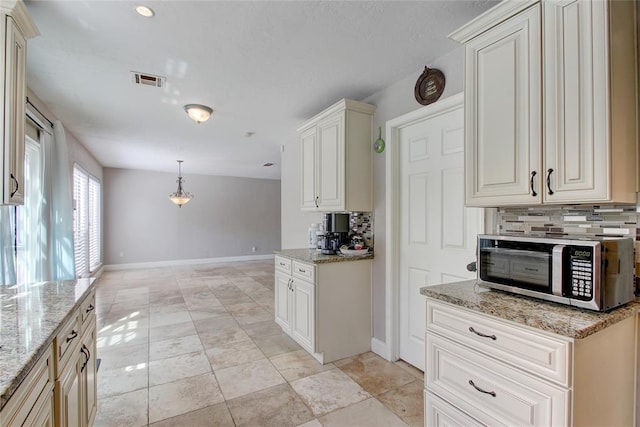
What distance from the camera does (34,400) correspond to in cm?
102

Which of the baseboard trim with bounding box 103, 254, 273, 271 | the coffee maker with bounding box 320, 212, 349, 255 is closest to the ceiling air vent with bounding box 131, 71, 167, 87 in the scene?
the coffee maker with bounding box 320, 212, 349, 255

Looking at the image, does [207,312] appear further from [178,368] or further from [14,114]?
[14,114]

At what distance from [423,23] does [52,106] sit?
149 inches

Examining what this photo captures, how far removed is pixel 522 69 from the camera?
148 centimetres

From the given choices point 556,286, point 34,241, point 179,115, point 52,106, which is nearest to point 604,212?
point 556,286

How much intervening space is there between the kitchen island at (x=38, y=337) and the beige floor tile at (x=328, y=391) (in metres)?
1.37

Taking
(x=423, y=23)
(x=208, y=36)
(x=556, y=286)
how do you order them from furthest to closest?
(x=208, y=36)
(x=423, y=23)
(x=556, y=286)

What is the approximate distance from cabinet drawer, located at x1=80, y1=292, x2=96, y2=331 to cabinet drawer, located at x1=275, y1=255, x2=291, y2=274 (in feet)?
5.52

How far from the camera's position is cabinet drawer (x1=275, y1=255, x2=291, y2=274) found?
321 centimetres

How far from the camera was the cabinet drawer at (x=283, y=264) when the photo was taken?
10.5 feet

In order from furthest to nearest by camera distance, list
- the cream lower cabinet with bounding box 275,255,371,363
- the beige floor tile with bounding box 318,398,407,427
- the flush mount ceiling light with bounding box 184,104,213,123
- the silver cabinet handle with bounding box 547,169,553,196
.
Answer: the flush mount ceiling light with bounding box 184,104,213,123 → the cream lower cabinet with bounding box 275,255,371,363 → the beige floor tile with bounding box 318,398,407,427 → the silver cabinet handle with bounding box 547,169,553,196

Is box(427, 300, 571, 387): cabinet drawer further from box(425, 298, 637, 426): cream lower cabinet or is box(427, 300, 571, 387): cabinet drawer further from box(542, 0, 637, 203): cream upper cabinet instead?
box(542, 0, 637, 203): cream upper cabinet

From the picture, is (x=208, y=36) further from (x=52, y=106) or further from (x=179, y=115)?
(x=52, y=106)

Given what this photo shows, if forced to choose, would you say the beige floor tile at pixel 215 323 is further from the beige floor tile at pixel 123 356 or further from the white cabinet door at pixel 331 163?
the white cabinet door at pixel 331 163
